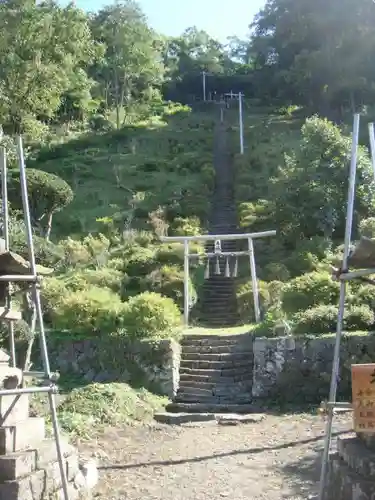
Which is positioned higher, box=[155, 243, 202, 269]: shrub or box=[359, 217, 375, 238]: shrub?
box=[359, 217, 375, 238]: shrub

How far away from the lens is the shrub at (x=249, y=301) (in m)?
15.1

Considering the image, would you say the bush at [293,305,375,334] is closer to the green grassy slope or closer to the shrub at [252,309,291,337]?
the shrub at [252,309,291,337]

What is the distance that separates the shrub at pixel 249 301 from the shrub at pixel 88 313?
3163mm

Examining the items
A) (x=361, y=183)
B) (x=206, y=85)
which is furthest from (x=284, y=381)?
(x=206, y=85)

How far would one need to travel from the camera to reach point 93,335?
42.5 feet

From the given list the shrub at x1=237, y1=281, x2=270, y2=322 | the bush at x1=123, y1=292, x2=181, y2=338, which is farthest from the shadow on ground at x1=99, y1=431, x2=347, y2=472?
the shrub at x1=237, y1=281, x2=270, y2=322

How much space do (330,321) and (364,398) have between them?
21.6 feet

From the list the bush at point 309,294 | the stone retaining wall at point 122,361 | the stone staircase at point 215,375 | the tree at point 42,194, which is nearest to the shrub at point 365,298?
the bush at point 309,294

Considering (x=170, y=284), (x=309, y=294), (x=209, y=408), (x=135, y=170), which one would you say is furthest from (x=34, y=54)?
(x=209, y=408)

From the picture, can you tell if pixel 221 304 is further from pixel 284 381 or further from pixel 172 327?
pixel 284 381

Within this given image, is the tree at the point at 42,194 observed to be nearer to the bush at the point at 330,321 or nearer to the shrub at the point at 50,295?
the shrub at the point at 50,295

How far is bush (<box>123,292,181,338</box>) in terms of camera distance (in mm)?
12516

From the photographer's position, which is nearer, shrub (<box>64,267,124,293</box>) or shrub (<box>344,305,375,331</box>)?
shrub (<box>344,305,375,331</box>)

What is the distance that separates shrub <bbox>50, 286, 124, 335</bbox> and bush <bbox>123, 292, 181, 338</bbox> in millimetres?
343
